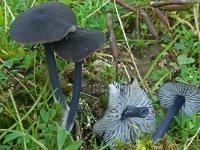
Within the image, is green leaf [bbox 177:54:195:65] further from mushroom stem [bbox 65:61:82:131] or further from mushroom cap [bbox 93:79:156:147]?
mushroom stem [bbox 65:61:82:131]

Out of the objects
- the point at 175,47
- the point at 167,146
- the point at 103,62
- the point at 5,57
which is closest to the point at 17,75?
the point at 5,57

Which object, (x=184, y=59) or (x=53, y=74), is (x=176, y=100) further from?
(x=53, y=74)

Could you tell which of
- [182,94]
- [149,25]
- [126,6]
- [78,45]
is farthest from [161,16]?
[78,45]

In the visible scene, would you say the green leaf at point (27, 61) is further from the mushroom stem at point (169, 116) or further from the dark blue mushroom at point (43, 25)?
the mushroom stem at point (169, 116)

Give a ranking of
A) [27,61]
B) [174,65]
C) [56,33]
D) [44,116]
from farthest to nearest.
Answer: [174,65]
[27,61]
[44,116]
[56,33]

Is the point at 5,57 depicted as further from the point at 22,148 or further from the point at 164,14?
the point at 164,14
